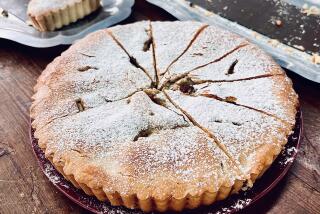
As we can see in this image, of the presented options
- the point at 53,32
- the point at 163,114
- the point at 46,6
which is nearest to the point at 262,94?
the point at 163,114

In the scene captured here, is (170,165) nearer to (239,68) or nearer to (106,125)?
(106,125)

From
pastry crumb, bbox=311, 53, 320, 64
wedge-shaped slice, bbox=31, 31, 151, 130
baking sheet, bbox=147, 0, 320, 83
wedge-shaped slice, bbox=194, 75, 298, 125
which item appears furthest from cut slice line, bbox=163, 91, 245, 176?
pastry crumb, bbox=311, 53, 320, 64

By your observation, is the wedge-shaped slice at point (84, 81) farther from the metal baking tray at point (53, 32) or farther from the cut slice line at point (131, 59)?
the metal baking tray at point (53, 32)

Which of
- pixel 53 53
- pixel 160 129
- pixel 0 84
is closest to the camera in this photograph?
pixel 160 129

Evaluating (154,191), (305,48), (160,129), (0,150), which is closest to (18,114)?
(0,150)

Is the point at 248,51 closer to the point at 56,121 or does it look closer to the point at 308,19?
the point at 308,19

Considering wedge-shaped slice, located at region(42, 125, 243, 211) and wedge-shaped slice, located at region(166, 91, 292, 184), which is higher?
wedge-shaped slice, located at region(166, 91, 292, 184)

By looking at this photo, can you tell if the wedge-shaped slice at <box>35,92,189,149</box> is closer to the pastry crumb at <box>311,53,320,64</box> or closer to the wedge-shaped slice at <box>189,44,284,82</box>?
the wedge-shaped slice at <box>189,44,284,82</box>
